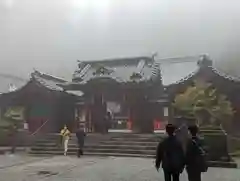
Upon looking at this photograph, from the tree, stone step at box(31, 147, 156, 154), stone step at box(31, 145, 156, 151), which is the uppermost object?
the tree

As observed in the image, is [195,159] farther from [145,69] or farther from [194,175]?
[145,69]

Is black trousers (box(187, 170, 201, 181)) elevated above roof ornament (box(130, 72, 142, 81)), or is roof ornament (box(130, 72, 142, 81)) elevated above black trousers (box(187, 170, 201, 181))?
roof ornament (box(130, 72, 142, 81))

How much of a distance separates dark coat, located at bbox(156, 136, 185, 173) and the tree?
1091 cm

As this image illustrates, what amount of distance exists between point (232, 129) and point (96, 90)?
7.30m

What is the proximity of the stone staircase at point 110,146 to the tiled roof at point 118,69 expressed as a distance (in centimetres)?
452

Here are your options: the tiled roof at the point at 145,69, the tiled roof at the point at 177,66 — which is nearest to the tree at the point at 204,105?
the tiled roof at the point at 145,69

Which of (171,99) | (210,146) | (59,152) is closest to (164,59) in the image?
(171,99)

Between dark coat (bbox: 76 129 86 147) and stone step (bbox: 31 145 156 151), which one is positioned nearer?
dark coat (bbox: 76 129 86 147)

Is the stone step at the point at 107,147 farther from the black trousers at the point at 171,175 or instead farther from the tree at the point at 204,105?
the black trousers at the point at 171,175

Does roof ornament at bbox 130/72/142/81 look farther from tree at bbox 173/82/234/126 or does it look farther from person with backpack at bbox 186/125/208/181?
person with backpack at bbox 186/125/208/181

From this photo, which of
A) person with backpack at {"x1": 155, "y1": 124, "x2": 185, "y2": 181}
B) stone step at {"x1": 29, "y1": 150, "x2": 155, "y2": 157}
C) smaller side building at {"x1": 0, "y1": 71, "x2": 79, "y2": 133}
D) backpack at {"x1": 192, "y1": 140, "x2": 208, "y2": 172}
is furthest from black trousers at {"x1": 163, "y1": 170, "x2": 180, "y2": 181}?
smaller side building at {"x1": 0, "y1": 71, "x2": 79, "y2": 133}

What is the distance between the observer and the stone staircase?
15461mm

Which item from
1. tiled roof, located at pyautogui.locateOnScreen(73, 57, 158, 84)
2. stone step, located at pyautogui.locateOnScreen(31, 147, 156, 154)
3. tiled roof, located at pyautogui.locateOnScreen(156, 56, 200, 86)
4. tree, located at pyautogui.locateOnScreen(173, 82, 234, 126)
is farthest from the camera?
tiled roof, located at pyautogui.locateOnScreen(156, 56, 200, 86)

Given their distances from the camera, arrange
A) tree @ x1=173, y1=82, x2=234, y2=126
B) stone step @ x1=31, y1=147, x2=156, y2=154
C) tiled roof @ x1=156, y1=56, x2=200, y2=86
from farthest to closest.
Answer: tiled roof @ x1=156, y1=56, x2=200, y2=86 → tree @ x1=173, y1=82, x2=234, y2=126 → stone step @ x1=31, y1=147, x2=156, y2=154
